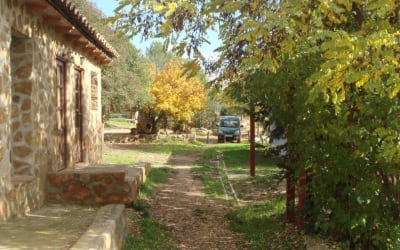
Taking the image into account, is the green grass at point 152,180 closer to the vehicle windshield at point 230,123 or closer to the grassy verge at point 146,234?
the grassy verge at point 146,234

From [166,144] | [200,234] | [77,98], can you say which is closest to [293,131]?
[200,234]

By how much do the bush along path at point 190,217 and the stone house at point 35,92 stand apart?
1.94 metres

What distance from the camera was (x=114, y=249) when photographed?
4930 mm

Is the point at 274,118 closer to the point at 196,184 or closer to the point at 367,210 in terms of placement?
the point at 367,210

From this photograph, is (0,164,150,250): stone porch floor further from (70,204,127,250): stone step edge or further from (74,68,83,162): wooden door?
(74,68,83,162): wooden door

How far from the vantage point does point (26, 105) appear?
6.60 metres

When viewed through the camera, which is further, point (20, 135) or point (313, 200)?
point (20, 135)

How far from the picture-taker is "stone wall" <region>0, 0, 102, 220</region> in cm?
545

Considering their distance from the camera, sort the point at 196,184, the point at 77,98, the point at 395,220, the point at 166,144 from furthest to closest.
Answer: the point at 166,144 < the point at 196,184 < the point at 77,98 < the point at 395,220

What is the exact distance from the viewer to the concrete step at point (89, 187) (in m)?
7.31

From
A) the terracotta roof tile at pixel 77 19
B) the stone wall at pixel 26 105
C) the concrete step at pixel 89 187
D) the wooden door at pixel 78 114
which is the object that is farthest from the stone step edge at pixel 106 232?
the wooden door at pixel 78 114

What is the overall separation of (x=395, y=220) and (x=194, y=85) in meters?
22.9

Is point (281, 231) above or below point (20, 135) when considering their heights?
below

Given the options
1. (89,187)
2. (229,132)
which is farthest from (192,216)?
(229,132)
